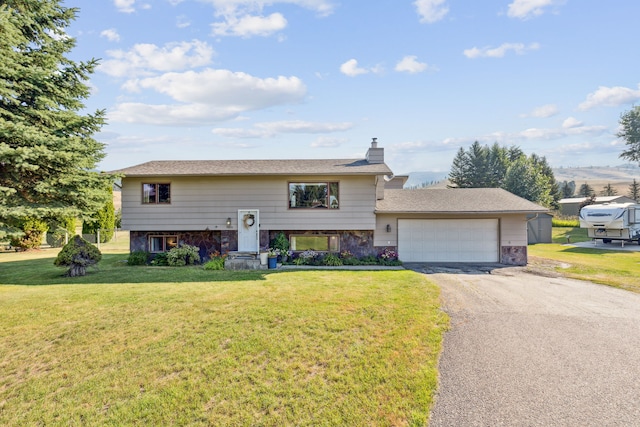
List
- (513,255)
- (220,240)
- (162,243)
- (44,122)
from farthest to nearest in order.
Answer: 1. (162,243)
2. (220,240)
3. (513,255)
4. (44,122)

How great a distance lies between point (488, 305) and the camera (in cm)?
732

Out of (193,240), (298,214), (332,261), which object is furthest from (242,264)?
(332,261)

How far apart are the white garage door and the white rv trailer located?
1054 centimetres

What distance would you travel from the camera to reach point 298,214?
1348cm

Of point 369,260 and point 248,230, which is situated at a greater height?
point 248,230

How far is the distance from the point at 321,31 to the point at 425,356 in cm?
1349

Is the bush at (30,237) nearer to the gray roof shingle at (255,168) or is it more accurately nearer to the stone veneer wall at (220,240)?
the stone veneer wall at (220,240)

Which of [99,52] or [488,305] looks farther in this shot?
[99,52]

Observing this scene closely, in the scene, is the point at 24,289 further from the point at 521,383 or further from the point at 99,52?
the point at 521,383

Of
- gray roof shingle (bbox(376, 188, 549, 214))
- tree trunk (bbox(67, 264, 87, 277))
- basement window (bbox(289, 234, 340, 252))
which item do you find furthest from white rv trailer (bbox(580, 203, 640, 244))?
tree trunk (bbox(67, 264, 87, 277))

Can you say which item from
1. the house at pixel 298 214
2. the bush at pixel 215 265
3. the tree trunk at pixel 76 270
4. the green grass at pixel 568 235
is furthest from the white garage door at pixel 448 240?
the tree trunk at pixel 76 270

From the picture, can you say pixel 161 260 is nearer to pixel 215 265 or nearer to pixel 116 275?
pixel 116 275

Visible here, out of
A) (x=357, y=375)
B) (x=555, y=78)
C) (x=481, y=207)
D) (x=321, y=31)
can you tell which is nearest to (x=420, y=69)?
(x=321, y=31)

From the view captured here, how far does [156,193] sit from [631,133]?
44264 mm
